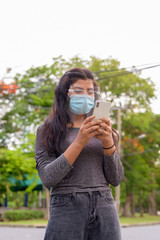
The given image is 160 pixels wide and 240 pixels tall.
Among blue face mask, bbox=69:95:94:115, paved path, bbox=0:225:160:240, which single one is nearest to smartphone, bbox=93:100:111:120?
blue face mask, bbox=69:95:94:115

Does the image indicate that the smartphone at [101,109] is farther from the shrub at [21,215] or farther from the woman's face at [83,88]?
the shrub at [21,215]

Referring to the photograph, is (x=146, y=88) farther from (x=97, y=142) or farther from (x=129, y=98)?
(x=97, y=142)

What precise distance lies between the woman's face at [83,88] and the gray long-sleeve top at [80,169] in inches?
Answer: 9.1

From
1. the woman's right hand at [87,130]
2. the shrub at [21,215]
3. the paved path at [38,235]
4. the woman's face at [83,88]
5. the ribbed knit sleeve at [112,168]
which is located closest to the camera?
the woman's right hand at [87,130]

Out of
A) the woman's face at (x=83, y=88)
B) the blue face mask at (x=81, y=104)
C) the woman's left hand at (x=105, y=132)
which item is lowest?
the woman's left hand at (x=105, y=132)

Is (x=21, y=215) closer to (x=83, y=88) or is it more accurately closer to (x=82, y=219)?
(x=83, y=88)

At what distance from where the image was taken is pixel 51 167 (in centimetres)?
216

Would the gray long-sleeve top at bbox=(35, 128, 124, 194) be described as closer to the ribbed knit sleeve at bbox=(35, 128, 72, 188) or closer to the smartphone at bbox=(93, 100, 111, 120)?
the ribbed knit sleeve at bbox=(35, 128, 72, 188)

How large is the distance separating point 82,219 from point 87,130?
45 centimetres

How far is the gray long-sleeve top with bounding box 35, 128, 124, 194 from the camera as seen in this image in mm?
2145

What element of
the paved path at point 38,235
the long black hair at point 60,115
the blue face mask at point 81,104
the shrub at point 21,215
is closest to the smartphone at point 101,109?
the blue face mask at point 81,104

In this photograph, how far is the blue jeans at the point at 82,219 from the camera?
6.86 ft

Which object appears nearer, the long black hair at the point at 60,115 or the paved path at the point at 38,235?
the long black hair at the point at 60,115

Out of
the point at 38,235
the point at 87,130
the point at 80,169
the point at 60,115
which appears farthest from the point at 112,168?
the point at 38,235
